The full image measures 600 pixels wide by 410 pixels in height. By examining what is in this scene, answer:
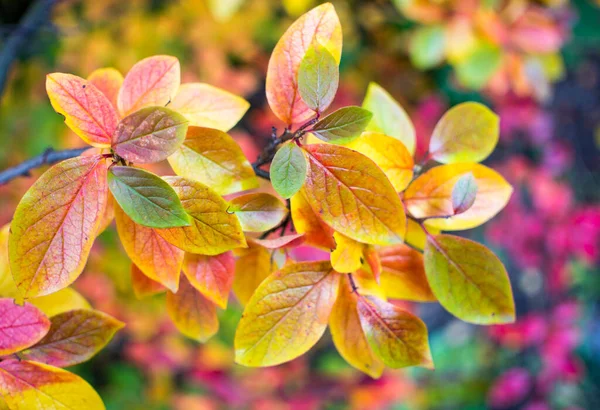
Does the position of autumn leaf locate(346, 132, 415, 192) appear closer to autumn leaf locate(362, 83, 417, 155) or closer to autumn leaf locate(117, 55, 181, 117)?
autumn leaf locate(362, 83, 417, 155)

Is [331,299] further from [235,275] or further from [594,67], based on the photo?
[594,67]

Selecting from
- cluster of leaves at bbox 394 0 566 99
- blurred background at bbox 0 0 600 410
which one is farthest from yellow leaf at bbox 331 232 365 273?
cluster of leaves at bbox 394 0 566 99

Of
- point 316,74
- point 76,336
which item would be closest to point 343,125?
point 316,74

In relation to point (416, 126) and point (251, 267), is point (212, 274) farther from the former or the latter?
point (416, 126)

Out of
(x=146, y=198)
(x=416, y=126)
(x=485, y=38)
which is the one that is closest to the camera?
(x=146, y=198)

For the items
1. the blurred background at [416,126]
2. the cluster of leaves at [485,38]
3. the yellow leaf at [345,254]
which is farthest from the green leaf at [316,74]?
the cluster of leaves at [485,38]

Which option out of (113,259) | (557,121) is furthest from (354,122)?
(557,121)
